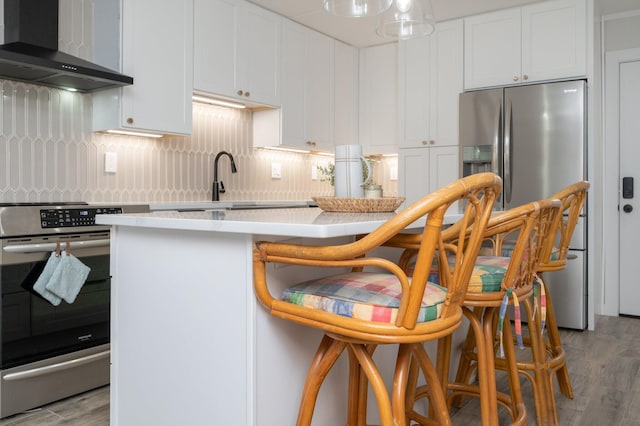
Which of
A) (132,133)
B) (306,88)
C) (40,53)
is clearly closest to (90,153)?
(132,133)

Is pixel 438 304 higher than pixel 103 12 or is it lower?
lower

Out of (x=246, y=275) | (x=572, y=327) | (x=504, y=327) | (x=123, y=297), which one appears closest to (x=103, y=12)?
(x=123, y=297)

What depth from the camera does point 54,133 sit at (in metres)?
2.97

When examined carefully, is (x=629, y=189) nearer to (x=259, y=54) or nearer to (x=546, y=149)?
(x=546, y=149)

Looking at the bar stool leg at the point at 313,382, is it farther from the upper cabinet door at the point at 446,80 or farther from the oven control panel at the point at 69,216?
the upper cabinet door at the point at 446,80

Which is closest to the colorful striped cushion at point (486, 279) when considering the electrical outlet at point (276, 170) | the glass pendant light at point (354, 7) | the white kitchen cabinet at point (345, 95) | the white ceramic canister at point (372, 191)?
the white ceramic canister at point (372, 191)

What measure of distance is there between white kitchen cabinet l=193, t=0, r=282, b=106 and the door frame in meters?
2.62

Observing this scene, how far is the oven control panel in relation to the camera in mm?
2429

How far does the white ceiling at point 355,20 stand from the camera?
153 inches

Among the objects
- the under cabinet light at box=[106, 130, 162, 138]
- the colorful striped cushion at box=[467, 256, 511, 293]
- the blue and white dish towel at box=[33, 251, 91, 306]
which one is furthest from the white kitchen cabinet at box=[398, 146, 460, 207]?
the blue and white dish towel at box=[33, 251, 91, 306]

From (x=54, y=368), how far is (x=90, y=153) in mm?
1303

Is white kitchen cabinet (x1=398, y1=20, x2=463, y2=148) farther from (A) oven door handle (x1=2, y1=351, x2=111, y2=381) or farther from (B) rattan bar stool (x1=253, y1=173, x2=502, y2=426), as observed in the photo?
(B) rattan bar stool (x1=253, y1=173, x2=502, y2=426)

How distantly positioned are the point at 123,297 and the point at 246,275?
603 millimetres

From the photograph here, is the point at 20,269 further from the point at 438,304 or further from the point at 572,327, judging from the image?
the point at 572,327
